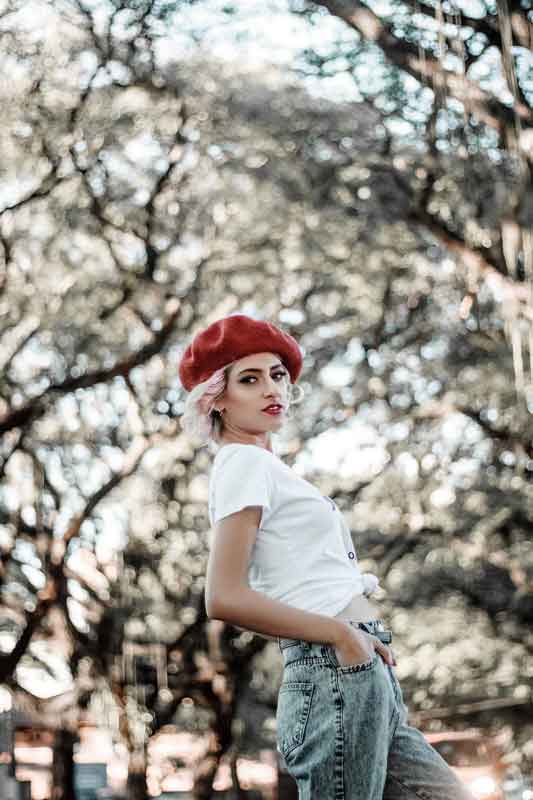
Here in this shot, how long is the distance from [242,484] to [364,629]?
35cm

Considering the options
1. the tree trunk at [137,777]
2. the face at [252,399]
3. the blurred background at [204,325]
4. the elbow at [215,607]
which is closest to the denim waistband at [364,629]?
the elbow at [215,607]

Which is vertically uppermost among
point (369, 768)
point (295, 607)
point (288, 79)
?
point (295, 607)

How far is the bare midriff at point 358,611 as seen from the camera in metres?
2.49

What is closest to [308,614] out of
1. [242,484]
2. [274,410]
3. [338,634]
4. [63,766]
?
[338,634]

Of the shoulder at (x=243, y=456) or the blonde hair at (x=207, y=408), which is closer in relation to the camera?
the shoulder at (x=243, y=456)

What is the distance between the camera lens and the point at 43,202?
13.7m

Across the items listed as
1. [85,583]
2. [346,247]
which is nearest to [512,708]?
[85,583]

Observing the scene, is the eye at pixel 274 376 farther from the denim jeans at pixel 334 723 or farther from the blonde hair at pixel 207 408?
the denim jeans at pixel 334 723

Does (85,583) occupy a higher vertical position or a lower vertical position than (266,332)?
lower

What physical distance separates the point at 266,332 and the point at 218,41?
9.28 m

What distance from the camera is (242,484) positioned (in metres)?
2.52

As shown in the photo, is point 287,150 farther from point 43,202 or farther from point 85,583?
point 85,583

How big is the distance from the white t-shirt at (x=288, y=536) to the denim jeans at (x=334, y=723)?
102mm

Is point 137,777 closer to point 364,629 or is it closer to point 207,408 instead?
point 207,408
